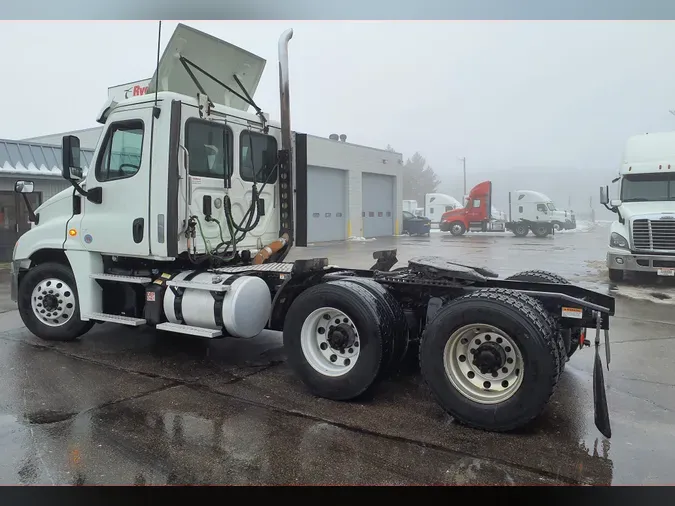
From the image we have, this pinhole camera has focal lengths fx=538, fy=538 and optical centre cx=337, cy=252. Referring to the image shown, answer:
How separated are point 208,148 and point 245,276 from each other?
1610 millimetres

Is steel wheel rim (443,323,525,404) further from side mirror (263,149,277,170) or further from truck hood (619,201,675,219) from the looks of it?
truck hood (619,201,675,219)

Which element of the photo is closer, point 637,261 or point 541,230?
point 637,261

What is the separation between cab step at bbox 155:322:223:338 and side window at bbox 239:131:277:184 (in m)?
1.97

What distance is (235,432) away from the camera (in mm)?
4109

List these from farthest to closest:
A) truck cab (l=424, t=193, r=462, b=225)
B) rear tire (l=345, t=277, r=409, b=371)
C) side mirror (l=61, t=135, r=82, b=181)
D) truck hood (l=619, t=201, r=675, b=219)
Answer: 1. truck cab (l=424, t=193, r=462, b=225)
2. truck hood (l=619, t=201, r=675, b=219)
3. side mirror (l=61, t=135, r=82, b=181)
4. rear tire (l=345, t=277, r=409, b=371)

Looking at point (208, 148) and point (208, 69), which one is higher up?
point (208, 69)

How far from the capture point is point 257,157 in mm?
6809

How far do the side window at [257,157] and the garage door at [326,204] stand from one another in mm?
21264

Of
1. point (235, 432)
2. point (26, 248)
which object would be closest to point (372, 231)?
point (26, 248)

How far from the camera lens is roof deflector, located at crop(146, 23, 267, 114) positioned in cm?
615

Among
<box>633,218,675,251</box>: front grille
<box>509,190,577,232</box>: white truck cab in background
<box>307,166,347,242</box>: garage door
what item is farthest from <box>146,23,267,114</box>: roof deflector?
<box>509,190,577,232</box>: white truck cab in background

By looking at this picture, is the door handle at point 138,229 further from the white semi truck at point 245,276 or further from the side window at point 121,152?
the side window at point 121,152

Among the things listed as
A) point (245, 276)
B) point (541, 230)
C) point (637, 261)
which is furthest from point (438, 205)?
point (245, 276)

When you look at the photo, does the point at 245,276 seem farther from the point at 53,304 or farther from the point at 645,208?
the point at 645,208
